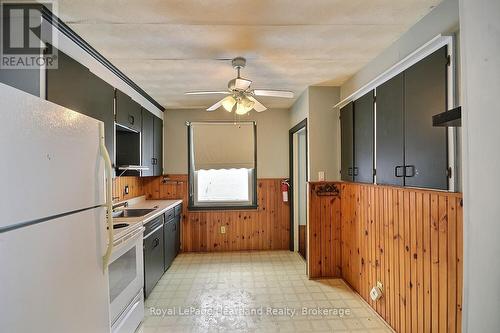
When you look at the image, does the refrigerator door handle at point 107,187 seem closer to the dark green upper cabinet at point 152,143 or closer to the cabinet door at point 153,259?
the cabinet door at point 153,259

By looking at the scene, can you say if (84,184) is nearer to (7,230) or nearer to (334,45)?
(7,230)

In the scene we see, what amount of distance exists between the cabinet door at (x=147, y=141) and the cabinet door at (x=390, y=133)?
2758mm

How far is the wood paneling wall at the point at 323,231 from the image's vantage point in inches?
125

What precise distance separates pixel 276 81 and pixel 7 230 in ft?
9.05

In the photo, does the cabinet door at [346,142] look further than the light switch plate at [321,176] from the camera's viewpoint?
No

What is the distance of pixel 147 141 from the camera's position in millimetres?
3523

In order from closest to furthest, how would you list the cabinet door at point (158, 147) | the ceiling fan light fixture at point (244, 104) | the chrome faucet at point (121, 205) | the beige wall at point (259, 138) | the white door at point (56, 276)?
the white door at point (56, 276), the ceiling fan light fixture at point (244, 104), the chrome faucet at point (121, 205), the cabinet door at point (158, 147), the beige wall at point (259, 138)

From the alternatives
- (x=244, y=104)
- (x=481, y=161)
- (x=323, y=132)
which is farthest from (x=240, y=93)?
(x=481, y=161)

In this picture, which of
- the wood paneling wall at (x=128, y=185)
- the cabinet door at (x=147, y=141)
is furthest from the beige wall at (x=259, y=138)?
the cabinet door at (x=147, y=141)

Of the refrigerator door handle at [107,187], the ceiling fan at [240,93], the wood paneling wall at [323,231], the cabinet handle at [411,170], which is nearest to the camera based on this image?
the refrigerator door handle at [107,187]

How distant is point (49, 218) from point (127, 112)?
209 cm

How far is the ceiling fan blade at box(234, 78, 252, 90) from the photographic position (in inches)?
88.0

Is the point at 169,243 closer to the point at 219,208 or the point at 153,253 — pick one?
the point at 153,253

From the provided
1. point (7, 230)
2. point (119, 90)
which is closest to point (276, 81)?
point (119, 90)
